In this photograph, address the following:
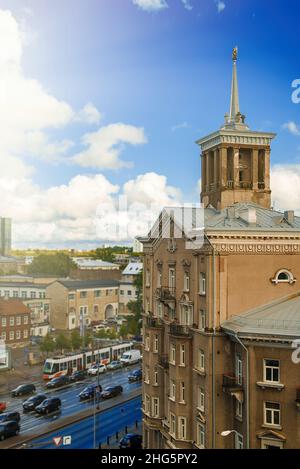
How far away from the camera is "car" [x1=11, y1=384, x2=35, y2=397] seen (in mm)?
46500

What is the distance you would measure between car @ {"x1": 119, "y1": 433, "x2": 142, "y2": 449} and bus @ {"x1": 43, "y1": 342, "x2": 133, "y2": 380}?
13.3m

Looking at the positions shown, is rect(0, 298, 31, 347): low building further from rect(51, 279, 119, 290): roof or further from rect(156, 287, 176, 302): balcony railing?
rect(156, 287, 176, 302): balcony railing

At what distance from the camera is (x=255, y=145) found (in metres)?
35.4

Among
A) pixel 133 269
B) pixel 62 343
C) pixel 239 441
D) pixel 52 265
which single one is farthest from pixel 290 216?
pixel 52 265

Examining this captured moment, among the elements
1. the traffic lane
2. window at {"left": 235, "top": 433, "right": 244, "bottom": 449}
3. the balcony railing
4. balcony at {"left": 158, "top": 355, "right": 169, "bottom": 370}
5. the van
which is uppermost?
the balcony railing

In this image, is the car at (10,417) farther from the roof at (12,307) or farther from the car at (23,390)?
the roof at (12,307)

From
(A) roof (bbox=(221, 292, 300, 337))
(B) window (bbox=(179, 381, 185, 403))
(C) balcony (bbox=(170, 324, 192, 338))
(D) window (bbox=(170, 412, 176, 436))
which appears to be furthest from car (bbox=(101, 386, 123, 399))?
(A) roof (bbox=(221, 292, 300, 337))

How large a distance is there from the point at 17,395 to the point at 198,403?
78.7 feet

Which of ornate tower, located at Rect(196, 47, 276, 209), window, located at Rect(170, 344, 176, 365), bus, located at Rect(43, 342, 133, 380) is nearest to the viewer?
window, located at Rect(170, 344, 176, 365)

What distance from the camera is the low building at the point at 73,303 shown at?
67062 mm

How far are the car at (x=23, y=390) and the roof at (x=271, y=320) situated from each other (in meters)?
26.5

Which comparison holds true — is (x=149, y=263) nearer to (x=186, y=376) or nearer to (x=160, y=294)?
(x=160, y=294)

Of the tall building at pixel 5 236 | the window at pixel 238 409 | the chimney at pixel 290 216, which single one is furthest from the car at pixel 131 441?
the tall building at pixel 5 236

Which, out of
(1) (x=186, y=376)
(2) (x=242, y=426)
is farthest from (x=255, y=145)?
(2) (x=242, y=426)
